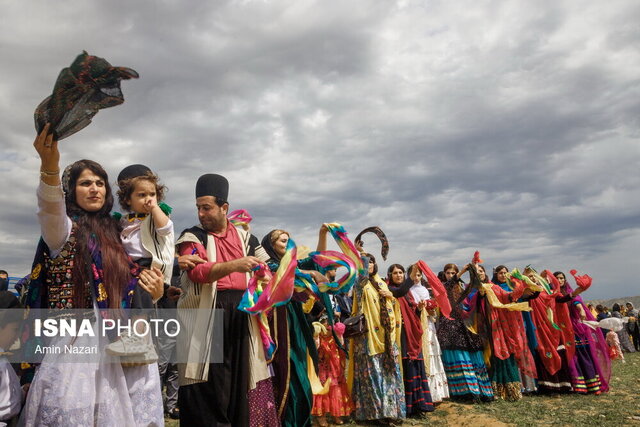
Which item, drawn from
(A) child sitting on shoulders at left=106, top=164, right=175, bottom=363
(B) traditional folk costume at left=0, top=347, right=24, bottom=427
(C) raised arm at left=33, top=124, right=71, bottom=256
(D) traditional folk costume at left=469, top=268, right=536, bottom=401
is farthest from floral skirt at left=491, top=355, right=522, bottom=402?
(C) raised arm at left=33, top=124, right=71, bottom=256

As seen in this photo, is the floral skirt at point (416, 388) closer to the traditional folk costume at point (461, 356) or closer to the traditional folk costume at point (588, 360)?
the traditional folk costume at point (461, 356)

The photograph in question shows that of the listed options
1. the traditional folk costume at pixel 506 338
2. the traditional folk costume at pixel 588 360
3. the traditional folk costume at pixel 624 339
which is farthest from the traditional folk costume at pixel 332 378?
the traditional folk costume at pixel 624 339

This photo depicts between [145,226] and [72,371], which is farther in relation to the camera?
[145,226]

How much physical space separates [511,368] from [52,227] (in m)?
8.63

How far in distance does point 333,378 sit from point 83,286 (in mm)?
5739

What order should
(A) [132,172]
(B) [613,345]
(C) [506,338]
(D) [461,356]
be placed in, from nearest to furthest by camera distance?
(A) [132,172], (D) [461,356], (C) [506,338], (B) [613,345]

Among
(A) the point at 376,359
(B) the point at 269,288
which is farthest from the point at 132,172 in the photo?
(A) the point at 376,359

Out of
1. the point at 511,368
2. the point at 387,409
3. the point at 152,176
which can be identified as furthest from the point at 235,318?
the point at 511,368

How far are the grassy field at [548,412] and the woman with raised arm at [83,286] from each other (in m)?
4.74

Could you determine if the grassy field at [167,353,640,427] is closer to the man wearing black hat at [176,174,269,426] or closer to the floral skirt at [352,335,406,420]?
the floral skirt at [352,335,406,420]

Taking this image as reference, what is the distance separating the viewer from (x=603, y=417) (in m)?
6.92

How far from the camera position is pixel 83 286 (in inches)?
102

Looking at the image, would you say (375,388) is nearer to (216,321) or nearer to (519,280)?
(519,280)

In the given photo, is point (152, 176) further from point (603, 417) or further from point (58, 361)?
point (603, 417)
